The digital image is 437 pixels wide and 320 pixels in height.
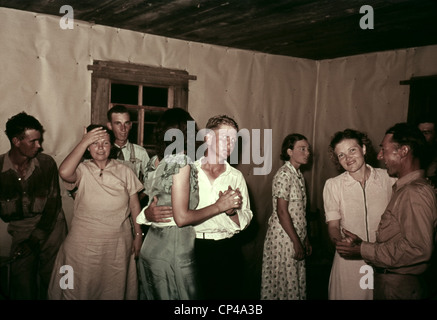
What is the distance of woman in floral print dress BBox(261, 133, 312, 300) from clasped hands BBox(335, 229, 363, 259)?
1.19 metres

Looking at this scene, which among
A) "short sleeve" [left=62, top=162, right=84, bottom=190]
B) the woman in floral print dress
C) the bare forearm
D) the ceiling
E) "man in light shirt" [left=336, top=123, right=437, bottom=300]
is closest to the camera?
"man in light shirt" [left=336, top=123, right=437, bottom=300]

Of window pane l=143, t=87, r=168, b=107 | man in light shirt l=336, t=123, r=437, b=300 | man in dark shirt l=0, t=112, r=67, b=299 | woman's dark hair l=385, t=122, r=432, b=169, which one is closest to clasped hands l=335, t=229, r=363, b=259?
man in light shirt l=336, t=123, r=437, b=300

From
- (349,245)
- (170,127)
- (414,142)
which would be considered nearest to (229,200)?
(170,127)

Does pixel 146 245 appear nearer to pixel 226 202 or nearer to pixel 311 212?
pixel 226 202

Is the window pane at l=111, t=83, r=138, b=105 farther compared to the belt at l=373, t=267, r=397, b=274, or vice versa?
the window pane at l=111, t=83, r=138, b=105

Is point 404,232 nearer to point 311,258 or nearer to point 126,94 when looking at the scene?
point 311,258

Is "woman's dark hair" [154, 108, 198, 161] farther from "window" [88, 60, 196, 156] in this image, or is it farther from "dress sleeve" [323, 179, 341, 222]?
"window" [88, 60, 196, 156]

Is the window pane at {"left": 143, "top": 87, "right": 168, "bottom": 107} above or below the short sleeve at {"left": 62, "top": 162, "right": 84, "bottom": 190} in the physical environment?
above

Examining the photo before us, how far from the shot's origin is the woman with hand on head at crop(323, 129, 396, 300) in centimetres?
310

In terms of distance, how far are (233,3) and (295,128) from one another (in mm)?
3577

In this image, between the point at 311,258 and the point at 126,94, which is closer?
the point at 311,258

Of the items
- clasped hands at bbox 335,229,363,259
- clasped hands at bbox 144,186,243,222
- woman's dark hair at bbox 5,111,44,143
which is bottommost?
clasped hands at bbox 335,229,363,259

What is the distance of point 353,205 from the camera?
315 cm

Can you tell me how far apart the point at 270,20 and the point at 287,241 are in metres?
2.57
